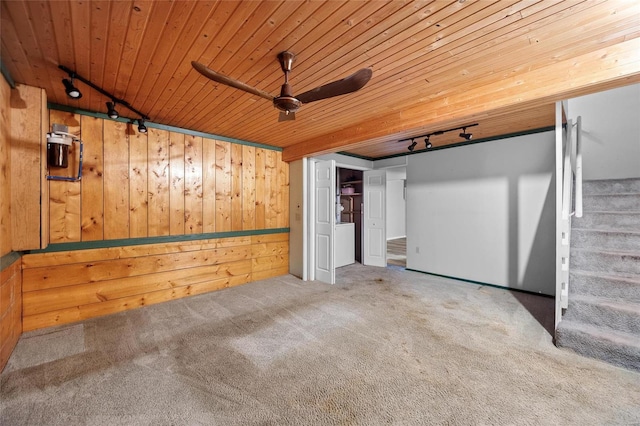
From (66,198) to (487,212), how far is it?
5767 millimetres

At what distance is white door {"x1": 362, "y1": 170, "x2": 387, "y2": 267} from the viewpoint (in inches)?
219

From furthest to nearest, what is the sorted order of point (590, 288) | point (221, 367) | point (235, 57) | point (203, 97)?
point (203, 97) → point (590, 288) → point (221, 367) → point (235, 57)

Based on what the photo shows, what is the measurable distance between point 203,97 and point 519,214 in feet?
15.2

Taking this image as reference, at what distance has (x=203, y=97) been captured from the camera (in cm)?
263

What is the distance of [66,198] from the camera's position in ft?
9.48

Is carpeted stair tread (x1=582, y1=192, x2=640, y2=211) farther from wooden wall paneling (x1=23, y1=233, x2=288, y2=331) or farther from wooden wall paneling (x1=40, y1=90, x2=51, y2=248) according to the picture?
wooden wall paneling (x1=40, y1=90, x2=51, y2=248)

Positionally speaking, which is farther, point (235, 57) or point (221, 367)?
point (221, 367)

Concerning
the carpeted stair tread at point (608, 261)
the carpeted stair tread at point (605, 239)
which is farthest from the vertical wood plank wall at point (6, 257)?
the carpeted stair tread at point (605, 239)

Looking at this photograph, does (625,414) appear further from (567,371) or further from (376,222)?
(376,222)

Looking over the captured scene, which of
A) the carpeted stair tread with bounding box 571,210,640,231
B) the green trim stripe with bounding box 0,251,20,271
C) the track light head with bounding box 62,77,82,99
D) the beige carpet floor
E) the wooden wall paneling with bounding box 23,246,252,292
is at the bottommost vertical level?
the beige carpet floor

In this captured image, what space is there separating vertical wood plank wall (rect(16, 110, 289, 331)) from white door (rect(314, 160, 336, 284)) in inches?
34.0

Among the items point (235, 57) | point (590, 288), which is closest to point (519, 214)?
point (590, 288)

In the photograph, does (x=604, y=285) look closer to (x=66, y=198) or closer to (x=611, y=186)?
(x=611, y=186)

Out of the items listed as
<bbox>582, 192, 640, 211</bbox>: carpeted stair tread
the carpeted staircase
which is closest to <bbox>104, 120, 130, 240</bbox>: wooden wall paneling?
the carpeted staircase
